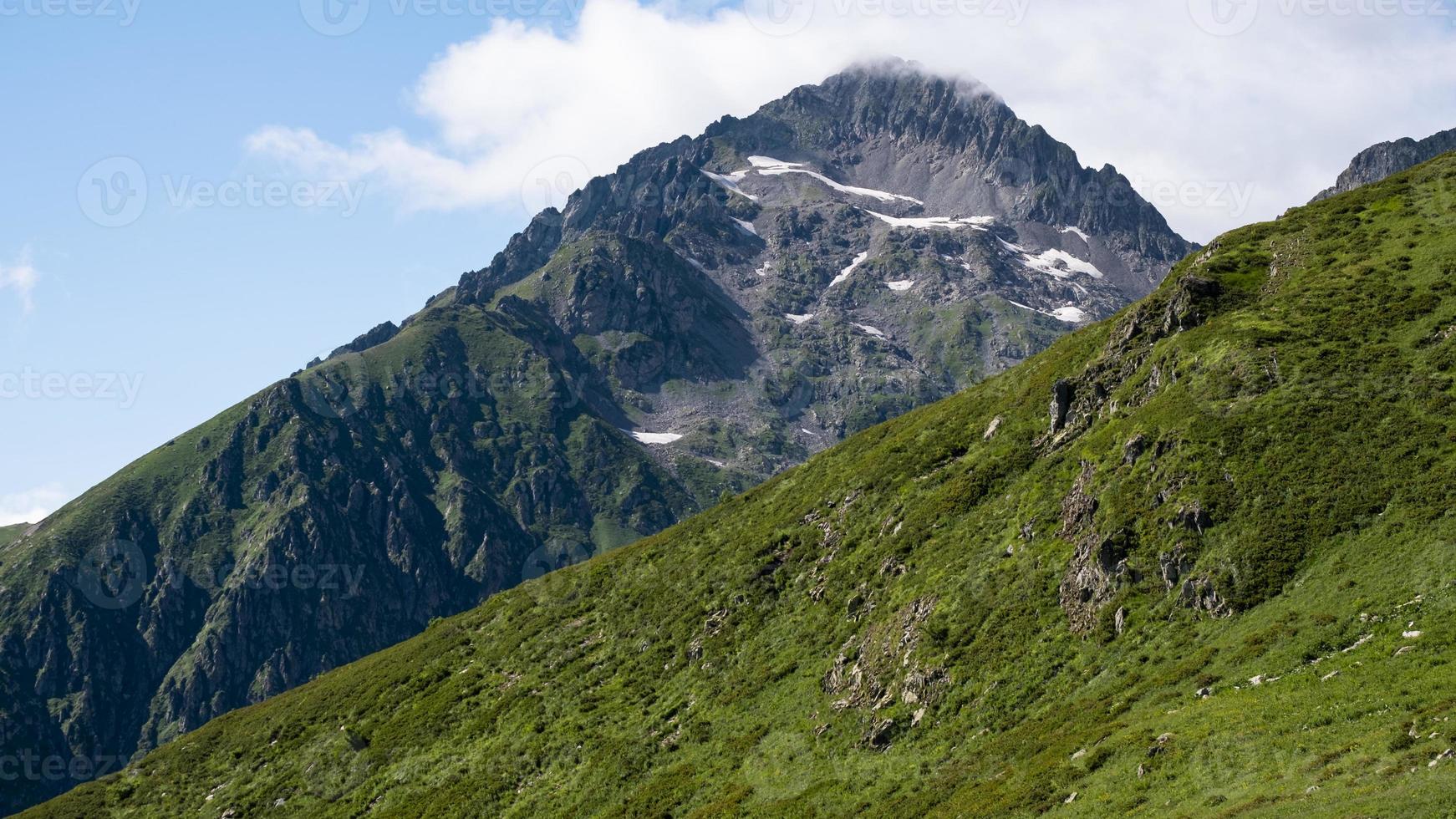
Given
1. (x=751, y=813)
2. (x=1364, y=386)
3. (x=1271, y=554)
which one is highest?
(x=1364, y=386)

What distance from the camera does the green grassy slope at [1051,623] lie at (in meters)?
41.8

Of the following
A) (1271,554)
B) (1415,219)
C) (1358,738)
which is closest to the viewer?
(1358,738)

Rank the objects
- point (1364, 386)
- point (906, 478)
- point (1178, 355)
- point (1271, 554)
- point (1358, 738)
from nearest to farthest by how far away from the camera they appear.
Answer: point (1358, 738) → point (1271, 554) → point (1364, 386) → point (1178, 355) → point (906, 478)

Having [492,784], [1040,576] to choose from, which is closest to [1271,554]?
[1040,576]

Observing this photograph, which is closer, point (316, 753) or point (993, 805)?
point (993, 805)

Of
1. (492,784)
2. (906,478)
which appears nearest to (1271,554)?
(906,478)

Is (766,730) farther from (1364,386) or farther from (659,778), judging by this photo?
(1364,386)

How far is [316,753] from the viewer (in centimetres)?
9025

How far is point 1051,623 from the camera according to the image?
2287 inches

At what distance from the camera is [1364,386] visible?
61.1 m

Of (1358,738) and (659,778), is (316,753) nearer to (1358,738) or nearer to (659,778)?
(659,778)

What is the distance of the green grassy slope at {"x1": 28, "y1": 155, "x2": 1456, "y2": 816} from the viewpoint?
4178 cm

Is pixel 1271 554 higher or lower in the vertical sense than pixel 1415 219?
→ lower

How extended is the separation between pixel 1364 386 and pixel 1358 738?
109 feet
